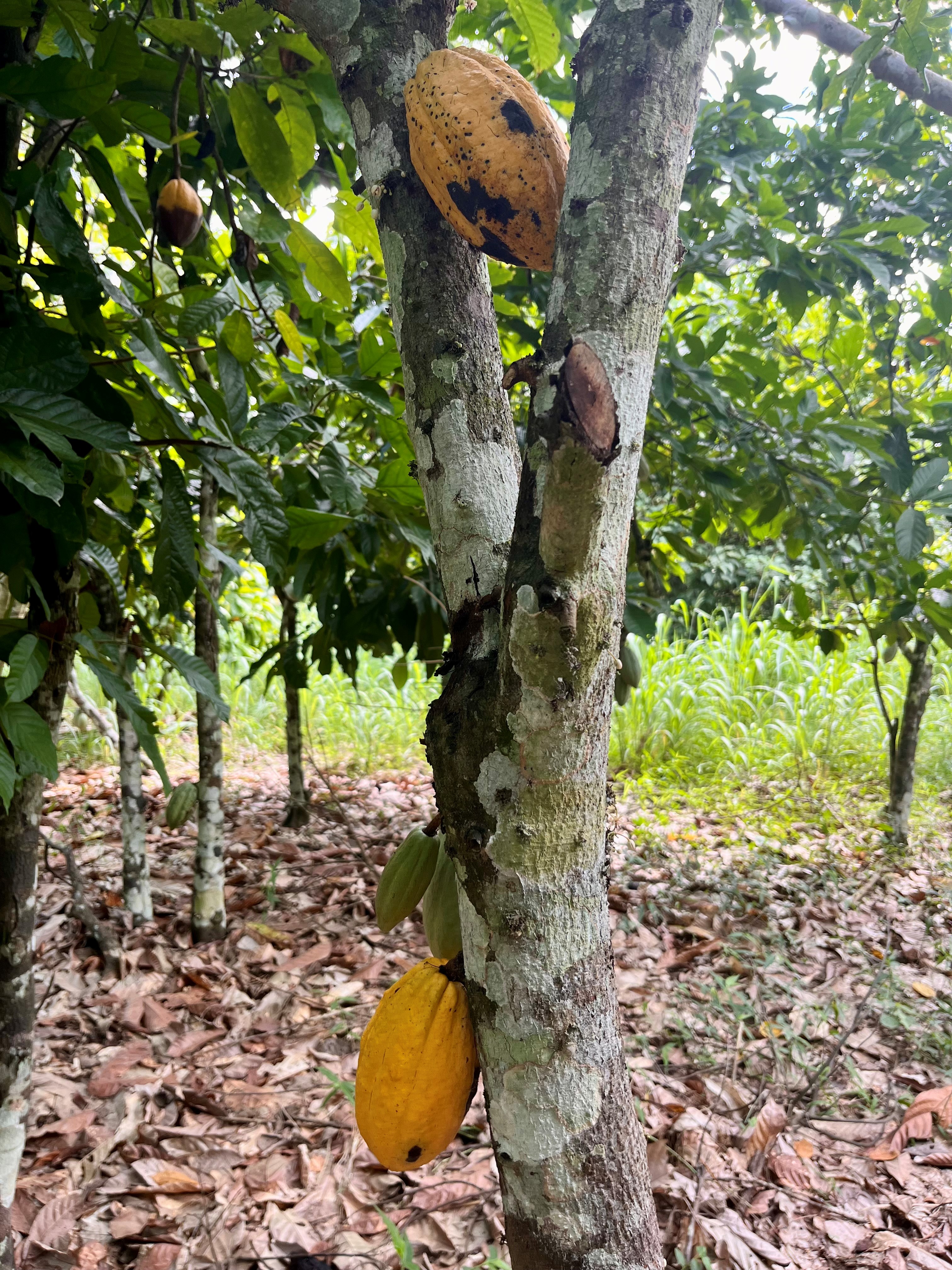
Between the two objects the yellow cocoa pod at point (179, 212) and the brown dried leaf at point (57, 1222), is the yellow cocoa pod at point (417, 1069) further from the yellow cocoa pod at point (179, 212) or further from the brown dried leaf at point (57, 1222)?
the yellow cocoa pod at point (179, 212)

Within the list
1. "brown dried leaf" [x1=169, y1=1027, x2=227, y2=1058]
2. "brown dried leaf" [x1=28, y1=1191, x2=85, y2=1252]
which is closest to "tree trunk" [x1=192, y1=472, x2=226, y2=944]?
"brown dried leaf" [x1=169, y1=1027, x2=227, y2=1058]

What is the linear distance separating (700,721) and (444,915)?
176 inches

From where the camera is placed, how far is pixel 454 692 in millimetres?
689

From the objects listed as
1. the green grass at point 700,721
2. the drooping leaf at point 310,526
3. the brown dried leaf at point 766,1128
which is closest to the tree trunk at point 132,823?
the drooping leaf at point 310,526

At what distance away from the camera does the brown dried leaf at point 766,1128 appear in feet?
5.97

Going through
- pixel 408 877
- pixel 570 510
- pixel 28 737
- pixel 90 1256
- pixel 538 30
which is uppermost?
pixel 538 30

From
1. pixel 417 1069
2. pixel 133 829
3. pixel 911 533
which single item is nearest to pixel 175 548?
pixel 417 1069

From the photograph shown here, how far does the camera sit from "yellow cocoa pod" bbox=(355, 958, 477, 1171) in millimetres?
736

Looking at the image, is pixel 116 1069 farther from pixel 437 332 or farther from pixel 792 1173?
pixel 437 332

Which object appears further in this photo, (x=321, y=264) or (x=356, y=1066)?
(x=356, y=1066)

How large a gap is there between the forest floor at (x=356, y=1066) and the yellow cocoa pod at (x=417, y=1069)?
0.67m

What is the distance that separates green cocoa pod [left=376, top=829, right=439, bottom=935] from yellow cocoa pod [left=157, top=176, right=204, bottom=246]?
1.15 m

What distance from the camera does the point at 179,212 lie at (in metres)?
1.45

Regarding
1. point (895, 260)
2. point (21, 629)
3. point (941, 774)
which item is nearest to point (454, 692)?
point (21, 629)
